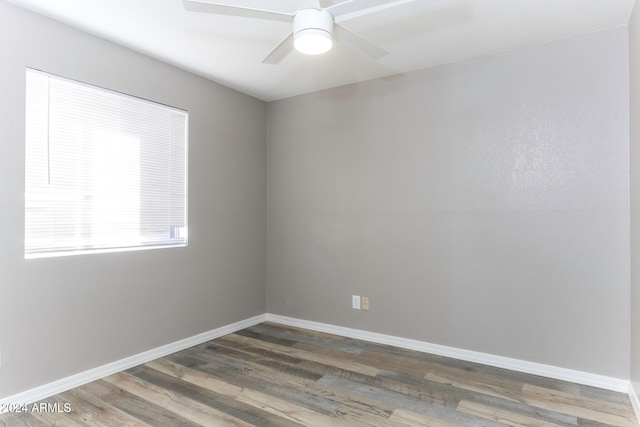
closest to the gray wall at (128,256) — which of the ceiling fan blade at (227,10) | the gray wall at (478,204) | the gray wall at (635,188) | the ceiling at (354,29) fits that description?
the ceiling at (354,29)

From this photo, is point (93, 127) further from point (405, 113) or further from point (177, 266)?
point (405, 113)

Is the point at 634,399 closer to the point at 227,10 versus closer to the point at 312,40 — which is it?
the point at 312,40

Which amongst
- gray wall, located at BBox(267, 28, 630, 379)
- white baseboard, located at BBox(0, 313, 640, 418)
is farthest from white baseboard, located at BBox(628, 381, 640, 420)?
gray wall, located at BBox(267, 28, 630, 379)

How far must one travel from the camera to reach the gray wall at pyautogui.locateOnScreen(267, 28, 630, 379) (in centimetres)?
251

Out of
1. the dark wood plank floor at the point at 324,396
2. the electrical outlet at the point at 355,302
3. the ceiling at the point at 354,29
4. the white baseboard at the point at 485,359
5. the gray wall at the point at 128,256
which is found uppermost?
the ceiling at the point at 354,29

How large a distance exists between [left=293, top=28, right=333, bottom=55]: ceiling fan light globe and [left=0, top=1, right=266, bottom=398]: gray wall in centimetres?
165

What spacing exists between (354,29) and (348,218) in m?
1.65

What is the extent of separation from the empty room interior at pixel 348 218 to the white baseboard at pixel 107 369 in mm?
13

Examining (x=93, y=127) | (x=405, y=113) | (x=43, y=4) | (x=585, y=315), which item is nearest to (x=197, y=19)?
(x=43, y=4)

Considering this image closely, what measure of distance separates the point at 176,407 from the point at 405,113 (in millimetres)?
2744

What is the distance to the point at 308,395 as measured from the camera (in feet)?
7.82

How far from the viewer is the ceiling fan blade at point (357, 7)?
64.4 inches

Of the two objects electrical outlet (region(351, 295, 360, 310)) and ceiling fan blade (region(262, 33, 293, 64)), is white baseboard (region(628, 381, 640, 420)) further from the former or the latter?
ceiling fan blade (region(262, 33, 293, 64))

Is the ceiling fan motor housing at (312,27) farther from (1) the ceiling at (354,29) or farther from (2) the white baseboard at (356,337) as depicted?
(2) the white baseboard at (356,337)
